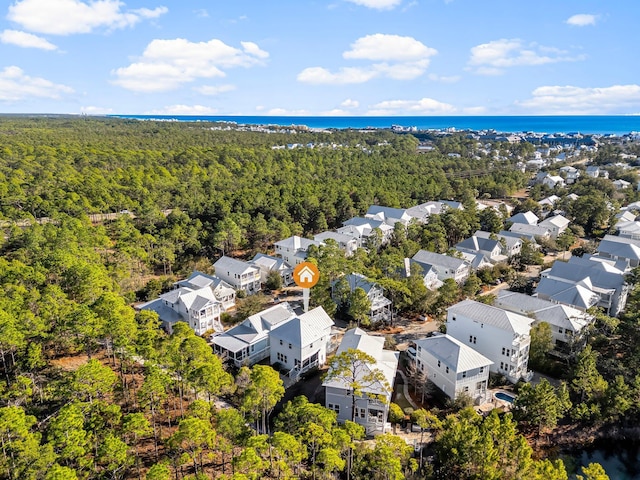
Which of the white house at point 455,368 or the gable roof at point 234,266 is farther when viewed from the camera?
the gable roof at point 234,266

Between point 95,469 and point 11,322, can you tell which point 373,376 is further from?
point 11,322

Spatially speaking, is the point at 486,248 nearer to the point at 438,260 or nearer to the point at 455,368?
the point at 438,260

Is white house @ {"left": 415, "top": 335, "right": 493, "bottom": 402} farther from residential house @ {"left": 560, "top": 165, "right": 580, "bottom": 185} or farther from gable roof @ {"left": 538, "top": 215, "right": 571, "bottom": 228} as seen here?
residential house @ {"left": 560, "top": 165, "right": 580, "bottom": 185}

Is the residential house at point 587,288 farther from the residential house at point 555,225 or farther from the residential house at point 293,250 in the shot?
the residential house at point 293,250

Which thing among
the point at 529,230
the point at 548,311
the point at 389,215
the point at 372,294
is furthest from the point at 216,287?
the point at 529,230

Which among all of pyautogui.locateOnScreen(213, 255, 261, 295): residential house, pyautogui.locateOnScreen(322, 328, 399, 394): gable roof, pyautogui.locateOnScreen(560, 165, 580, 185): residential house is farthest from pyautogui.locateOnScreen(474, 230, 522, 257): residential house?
pyautogui.locateOnScreen(560, 165, 580, 185): residential house

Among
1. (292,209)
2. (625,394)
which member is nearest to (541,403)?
(625,394)

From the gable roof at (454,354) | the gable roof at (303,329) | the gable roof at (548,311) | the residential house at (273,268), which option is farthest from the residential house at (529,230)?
the gable roof at (303,329)
